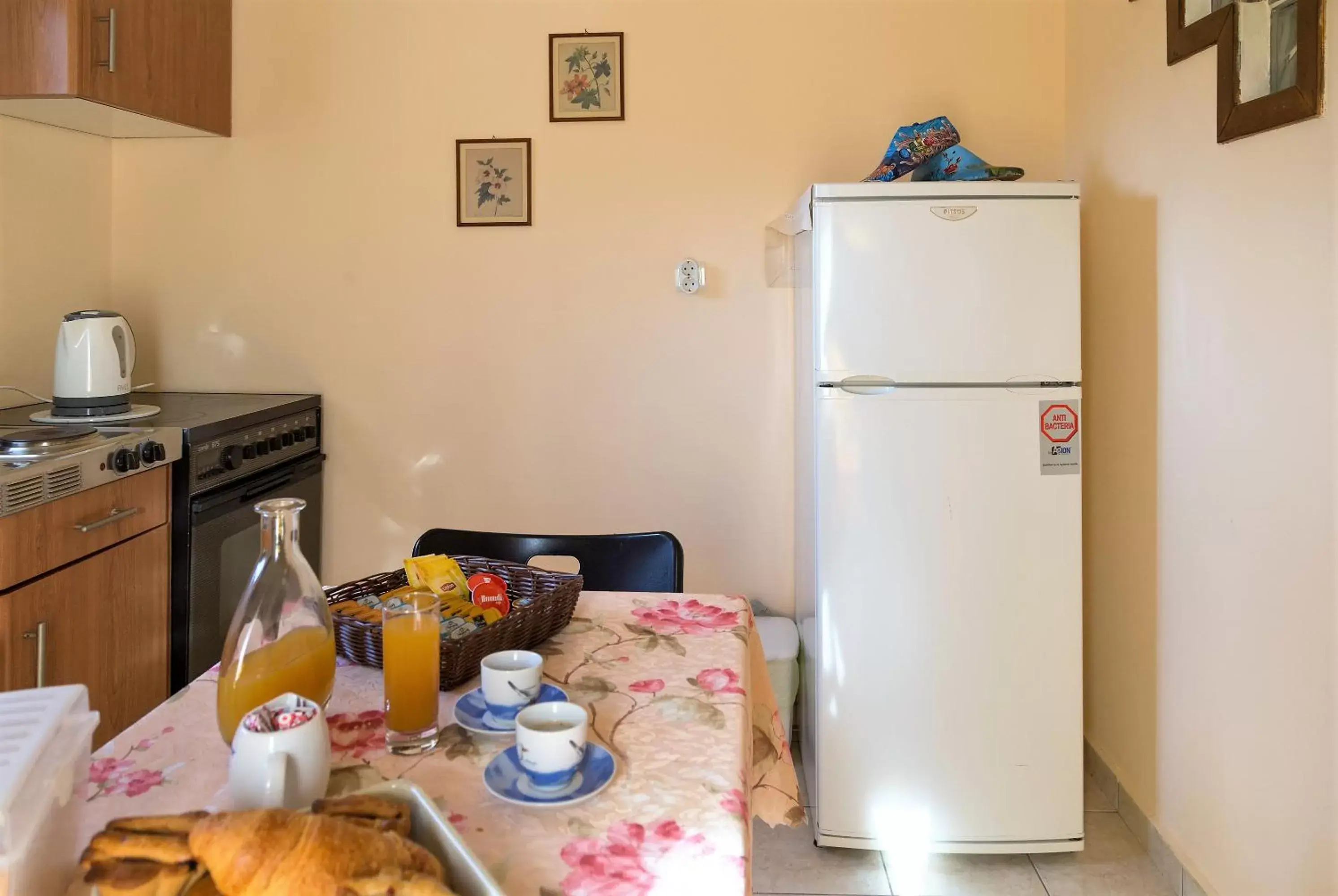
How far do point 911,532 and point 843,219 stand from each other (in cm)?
75

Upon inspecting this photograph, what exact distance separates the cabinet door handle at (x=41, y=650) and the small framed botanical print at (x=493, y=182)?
5.13 feet

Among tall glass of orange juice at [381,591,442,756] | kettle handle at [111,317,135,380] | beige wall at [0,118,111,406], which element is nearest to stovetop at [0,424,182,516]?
kettle handle at [111,317,135,380]

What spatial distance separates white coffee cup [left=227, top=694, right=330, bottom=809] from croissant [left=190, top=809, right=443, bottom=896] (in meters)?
0.11

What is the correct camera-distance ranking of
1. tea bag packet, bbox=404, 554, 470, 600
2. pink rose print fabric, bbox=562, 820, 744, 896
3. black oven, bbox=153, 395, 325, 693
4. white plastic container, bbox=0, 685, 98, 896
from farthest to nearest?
black oven, bbox=153, 395, 325, 693
tea bag packet, bbox=404, 554, 470, 600
pink rose print fabric, bbox=562, 820, 744, 896
white plastic container, bbox=0, 685, 98, 896

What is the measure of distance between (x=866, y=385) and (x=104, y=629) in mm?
1776

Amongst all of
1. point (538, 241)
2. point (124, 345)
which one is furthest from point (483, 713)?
point (538, 241)

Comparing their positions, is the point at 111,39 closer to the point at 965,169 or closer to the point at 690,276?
the point at 690,276

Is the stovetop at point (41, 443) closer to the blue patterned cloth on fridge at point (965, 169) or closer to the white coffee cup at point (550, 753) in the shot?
the white coffee cup at point (550, 753)

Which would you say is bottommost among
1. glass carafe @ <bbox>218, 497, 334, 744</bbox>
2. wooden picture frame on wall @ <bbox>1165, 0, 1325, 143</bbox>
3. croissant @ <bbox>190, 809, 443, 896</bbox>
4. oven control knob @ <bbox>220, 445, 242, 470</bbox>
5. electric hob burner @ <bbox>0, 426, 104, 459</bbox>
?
croissant @ <bbox>190, 809, 443, 896</bbox>

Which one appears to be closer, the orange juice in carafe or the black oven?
the orange juice in carafe

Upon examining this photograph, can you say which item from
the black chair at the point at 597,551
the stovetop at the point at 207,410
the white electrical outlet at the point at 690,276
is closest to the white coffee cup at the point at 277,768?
the black chair at the point at 597,551

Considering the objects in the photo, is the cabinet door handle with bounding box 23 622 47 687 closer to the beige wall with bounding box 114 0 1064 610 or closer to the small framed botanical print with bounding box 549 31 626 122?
the beige wall with bounding box 114 0 1064 610

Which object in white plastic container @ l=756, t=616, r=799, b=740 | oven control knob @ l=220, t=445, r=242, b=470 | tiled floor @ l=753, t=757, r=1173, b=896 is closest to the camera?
tiled floor @ l=753, t=757, r=1173, b=896

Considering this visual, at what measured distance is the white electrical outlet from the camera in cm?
285
